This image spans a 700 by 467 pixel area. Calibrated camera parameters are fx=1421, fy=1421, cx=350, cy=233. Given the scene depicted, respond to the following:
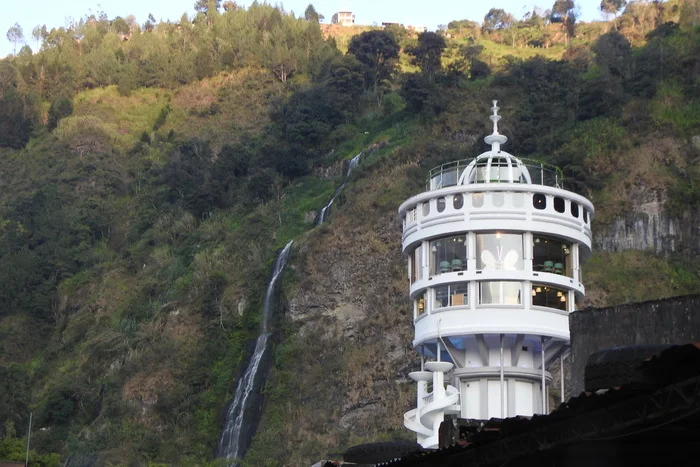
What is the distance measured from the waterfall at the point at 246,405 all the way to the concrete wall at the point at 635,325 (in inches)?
1590

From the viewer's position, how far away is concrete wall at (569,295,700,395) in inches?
965

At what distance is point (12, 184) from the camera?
11075cm

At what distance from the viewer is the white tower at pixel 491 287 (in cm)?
4216

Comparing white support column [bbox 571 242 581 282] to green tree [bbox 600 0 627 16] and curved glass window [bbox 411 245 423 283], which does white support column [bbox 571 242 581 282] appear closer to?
curved glass window [bbox 411 245 423 283]

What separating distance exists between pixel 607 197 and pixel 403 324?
12150 mm

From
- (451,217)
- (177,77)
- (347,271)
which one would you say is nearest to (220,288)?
(347,271)

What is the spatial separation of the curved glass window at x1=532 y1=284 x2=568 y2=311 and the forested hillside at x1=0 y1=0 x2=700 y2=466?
1856 centimetres

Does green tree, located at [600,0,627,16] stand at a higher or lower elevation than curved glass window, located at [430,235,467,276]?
higher

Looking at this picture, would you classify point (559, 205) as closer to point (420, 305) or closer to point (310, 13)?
point (420, 305)

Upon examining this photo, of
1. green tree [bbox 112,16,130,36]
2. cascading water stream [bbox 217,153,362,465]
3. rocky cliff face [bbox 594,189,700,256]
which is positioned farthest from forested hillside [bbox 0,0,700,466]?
green tree [bbox 112,16,130,36]

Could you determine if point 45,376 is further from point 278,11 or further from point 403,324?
point 278,11

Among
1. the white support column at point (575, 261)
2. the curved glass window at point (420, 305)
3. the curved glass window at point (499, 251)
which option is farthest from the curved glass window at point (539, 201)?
the curved glass window at point (420, 305)

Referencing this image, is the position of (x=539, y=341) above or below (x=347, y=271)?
below

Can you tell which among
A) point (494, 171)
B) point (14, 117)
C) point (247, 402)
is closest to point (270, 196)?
point (247, 402)
